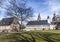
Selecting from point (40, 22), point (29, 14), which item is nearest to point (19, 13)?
point (29, 14)

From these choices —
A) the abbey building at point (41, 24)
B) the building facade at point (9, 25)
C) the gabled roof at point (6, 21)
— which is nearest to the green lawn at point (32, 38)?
the building facade at point (9, 25)

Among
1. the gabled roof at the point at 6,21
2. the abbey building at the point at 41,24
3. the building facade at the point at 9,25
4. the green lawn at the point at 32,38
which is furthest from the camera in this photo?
the abbey building at the point at 41,24

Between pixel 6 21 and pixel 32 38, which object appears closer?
pixel 32 38

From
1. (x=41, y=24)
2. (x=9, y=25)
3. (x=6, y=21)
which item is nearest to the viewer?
(x=9, y=25)

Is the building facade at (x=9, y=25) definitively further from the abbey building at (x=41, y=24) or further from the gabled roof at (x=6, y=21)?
the abbey building at (x=41, y=24)

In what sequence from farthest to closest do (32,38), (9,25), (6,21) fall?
(6,21) → (9,25) → (32,38)

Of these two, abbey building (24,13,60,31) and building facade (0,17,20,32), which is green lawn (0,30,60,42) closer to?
building facade (0,17,20,32)

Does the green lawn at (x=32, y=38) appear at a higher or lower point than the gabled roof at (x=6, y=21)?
lower

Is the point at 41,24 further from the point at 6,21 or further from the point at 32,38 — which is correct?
the point at 32,38

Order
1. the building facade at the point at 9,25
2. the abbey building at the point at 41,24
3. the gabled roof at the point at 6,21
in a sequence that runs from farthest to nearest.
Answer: the abbey building at the point at 41,24 < the gabled roof at the point at 6,21 < the building facade at the point at 9,25

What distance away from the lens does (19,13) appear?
6431 centimetres

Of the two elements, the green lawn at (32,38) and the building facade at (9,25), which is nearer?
the green lawn at (32,38)

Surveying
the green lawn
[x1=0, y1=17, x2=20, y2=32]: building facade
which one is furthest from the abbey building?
the green lawn

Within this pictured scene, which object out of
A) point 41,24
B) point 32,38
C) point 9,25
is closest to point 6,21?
point 9,25
